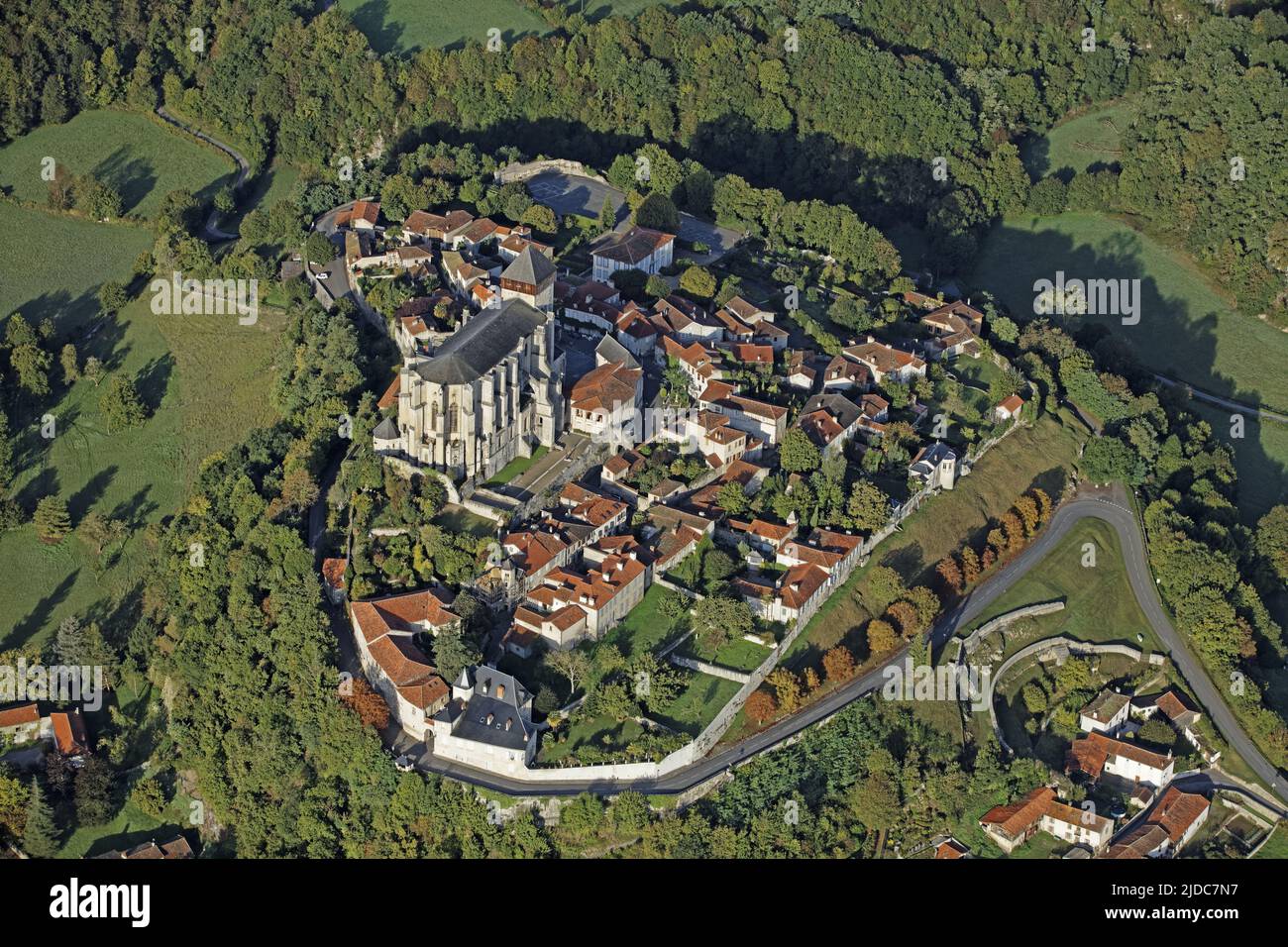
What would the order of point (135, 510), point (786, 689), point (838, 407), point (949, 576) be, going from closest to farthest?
1. point (786, 689)
2. point (949, 576)
3. point (838, 407)
4. point (135, 510)

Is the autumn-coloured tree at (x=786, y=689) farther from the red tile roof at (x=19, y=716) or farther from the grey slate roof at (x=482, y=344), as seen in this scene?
the red tile roof at (x=19, y=716)

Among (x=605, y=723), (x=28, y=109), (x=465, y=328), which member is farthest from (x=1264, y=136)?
(x=28, y=109)

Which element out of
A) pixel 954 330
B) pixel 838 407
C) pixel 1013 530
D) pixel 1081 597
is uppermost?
pixel 954 330

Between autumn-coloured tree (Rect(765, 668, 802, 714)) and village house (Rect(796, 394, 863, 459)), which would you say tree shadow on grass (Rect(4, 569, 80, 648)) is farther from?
village house (Rect(796, 394, 863, 459))

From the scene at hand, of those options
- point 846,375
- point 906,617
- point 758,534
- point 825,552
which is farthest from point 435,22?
point 906,617

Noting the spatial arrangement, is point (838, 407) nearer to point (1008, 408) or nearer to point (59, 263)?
point (1008, 408)

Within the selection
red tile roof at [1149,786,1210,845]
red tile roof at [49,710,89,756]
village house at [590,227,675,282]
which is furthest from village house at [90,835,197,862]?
red tile roof at [1149,786,1210,845]
